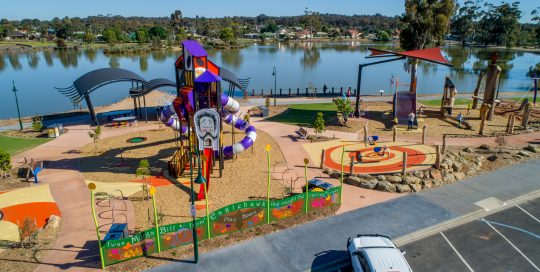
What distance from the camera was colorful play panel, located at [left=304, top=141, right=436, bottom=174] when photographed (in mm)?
23219

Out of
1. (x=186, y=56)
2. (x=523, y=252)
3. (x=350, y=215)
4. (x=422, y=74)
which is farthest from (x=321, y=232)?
(x=422, y=74)

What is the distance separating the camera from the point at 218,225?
15422 mm

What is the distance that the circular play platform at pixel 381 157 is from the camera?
23.1 m

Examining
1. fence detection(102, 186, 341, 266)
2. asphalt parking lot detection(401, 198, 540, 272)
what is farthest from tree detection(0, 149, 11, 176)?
asphalt parking lot detection(401, 198, 540, 272)

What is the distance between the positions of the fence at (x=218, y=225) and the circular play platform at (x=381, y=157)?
18.5 feet

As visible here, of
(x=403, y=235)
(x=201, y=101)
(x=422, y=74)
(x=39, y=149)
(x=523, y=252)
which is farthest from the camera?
(x=422, y=74)

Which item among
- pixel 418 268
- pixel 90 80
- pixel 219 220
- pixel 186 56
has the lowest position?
pixel 418 268

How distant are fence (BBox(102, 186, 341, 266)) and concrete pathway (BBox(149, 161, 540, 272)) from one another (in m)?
0.91

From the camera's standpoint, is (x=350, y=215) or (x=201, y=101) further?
(x=201, y=101)

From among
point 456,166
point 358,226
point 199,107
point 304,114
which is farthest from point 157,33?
point 358,226

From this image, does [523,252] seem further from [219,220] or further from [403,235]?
[219,220]

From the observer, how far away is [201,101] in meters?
20.6

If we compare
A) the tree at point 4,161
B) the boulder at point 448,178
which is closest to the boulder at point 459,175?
the boulder at point 448,178

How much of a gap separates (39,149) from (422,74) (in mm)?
69459
